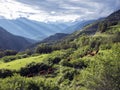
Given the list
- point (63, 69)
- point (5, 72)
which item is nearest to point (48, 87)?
point (63, 69)

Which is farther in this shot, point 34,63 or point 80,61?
point 34,63

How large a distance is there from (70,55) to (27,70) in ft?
96.7

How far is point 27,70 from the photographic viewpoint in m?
150

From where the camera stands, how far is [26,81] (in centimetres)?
7950

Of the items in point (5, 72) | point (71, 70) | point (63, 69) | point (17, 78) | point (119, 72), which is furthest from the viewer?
point (5, 72)

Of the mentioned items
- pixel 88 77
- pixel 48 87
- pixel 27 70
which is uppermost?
pixel 88 77

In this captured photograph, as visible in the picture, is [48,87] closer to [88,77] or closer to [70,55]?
[88,77]

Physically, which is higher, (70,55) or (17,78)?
(17,78)

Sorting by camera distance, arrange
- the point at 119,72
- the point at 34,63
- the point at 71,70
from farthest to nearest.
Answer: the point at 34,63
the point at 71,70
the point at 119,72

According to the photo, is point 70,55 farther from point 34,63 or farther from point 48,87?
point 48,87

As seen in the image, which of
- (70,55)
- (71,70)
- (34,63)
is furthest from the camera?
(70,55)

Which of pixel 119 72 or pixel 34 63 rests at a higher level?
pixel 119 72

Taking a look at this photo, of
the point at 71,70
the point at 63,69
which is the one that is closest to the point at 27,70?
the point at 63,69

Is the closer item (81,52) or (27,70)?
(27,70)
